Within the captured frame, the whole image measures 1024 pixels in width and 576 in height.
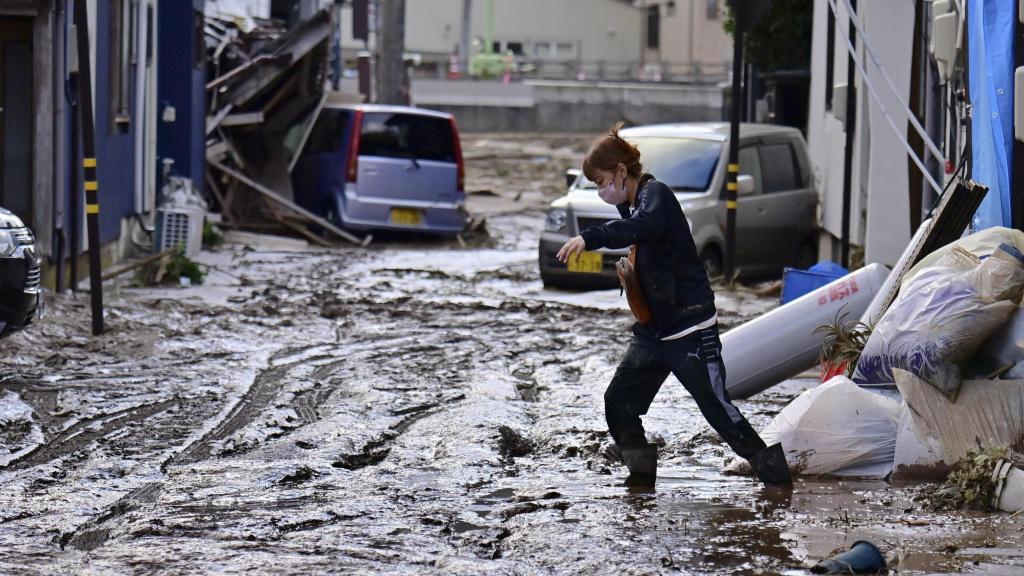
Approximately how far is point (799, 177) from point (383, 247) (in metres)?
6.07

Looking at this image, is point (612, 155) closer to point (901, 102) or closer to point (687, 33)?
point (901, 102)

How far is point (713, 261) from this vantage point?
14.3 meters

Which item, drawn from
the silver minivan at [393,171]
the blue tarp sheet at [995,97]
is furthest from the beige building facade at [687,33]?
the blue tarp sheet at [995,97]

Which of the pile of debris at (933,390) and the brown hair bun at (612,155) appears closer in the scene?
the brown hair bun at (612,155)

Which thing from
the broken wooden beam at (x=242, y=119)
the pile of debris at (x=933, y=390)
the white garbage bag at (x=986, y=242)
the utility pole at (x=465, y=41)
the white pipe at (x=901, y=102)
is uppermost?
the utility pole at (x=465, y=41)

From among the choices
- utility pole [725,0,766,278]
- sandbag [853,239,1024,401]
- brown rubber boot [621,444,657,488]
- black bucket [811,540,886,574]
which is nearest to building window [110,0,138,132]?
utility pole [725,0,766,278]

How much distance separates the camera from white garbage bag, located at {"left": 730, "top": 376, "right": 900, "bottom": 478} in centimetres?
631

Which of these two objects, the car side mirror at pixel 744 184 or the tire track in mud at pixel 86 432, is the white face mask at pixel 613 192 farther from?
the car side mirror at pixel 744 184

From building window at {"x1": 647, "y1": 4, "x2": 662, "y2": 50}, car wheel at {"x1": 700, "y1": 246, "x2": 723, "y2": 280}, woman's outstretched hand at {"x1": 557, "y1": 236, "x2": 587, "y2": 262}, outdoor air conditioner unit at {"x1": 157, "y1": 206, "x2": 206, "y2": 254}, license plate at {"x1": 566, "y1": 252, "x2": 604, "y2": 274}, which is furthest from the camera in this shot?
building window at {"x1": 647, "y1": 4, "x2": 662, "y2": 50}

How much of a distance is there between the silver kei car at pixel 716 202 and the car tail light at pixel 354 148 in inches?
166

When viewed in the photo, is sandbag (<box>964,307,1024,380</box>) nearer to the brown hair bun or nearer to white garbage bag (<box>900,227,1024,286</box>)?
white garbage bag (<box>900,227,1024,286</box>)

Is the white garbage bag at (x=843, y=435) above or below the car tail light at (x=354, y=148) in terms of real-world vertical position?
below

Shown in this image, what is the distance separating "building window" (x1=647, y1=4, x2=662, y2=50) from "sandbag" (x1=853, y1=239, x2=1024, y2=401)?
63824 mm

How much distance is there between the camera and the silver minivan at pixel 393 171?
62.3 ft
